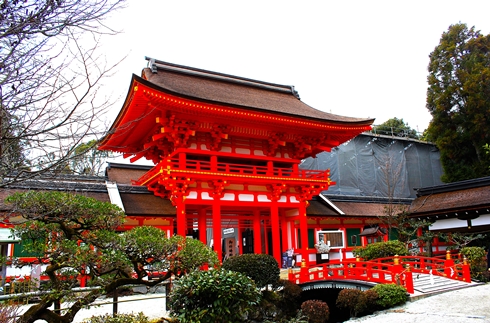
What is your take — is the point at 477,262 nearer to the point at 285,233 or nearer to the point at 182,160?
the point at 285,233

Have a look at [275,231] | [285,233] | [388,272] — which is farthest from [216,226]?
[388,272]

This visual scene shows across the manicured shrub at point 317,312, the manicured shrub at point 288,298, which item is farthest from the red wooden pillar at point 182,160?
the manicured shrub at point 317,312

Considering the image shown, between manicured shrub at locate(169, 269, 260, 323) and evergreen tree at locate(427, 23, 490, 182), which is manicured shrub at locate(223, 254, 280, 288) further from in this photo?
evergreen tree at locate(427, 23, 490, 182)

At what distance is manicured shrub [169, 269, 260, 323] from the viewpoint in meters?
7.52

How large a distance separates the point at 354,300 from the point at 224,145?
911cm

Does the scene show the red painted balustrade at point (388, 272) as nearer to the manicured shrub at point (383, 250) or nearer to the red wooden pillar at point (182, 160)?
the manicured shrub at point (383, 250)

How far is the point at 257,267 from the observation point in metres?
11.7

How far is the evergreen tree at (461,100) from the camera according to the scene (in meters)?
27.4

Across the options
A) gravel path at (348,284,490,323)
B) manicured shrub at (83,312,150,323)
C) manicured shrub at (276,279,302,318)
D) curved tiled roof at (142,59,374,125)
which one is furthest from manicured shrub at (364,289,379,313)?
curved tiled roof at (142,59,374,125)

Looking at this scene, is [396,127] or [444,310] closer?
[444,310]

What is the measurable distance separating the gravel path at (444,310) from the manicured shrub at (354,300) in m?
0.57

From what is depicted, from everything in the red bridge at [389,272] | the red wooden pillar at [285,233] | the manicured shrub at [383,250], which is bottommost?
the red bridge at [389,272]

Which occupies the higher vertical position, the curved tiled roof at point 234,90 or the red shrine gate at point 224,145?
the curved tiled roof at point 234,90

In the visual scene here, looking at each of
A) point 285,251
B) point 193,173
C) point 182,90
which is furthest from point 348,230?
point 182,90
